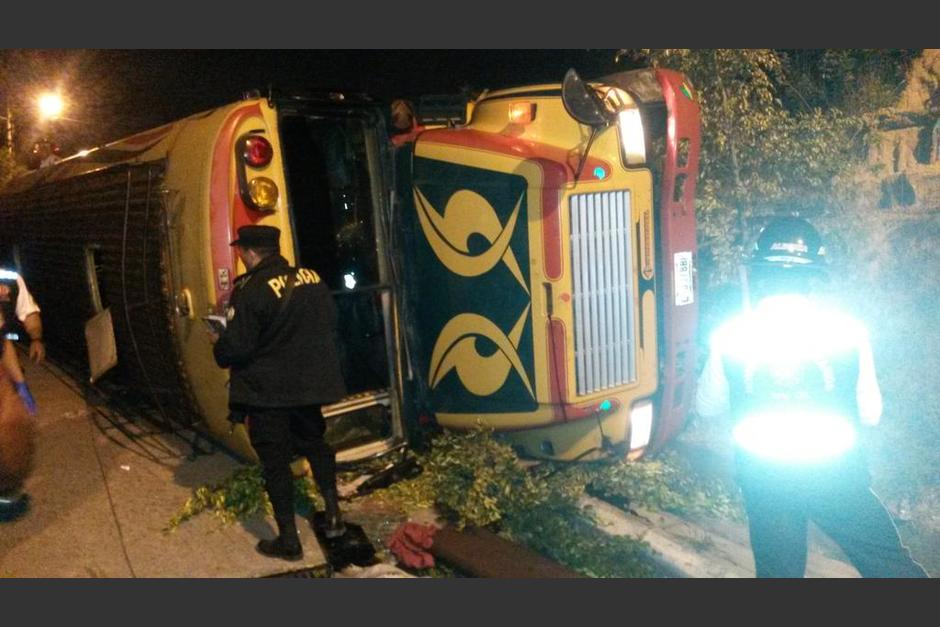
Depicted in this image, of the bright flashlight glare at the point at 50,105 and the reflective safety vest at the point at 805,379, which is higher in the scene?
the bright flashlight glare at the point at 50,105

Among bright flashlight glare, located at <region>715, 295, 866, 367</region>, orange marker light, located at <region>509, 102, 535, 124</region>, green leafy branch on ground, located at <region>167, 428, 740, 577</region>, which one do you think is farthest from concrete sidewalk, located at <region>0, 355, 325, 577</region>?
orange marker light, located at <region>509, 102, 535, 124</region>

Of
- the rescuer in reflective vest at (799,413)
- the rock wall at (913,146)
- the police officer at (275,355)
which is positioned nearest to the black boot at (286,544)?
the police officer at (275,355)

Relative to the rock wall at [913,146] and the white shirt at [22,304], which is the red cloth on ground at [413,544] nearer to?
the white shirt at [22,304]

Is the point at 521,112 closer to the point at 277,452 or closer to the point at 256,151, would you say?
the point at 256,151

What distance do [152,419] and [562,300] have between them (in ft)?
10.9

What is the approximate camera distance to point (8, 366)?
4.39m

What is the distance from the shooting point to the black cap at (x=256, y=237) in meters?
3.61

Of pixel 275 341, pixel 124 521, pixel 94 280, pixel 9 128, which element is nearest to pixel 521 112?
pixel 275 341

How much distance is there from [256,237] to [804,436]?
2613 mm

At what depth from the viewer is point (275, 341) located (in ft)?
11.8

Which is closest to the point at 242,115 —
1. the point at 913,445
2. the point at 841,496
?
the point at 841,496

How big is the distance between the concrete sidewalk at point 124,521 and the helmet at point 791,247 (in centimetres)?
257

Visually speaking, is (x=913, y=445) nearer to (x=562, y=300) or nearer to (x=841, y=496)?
(x=841, y=496)

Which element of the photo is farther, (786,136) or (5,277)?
(786,136)
